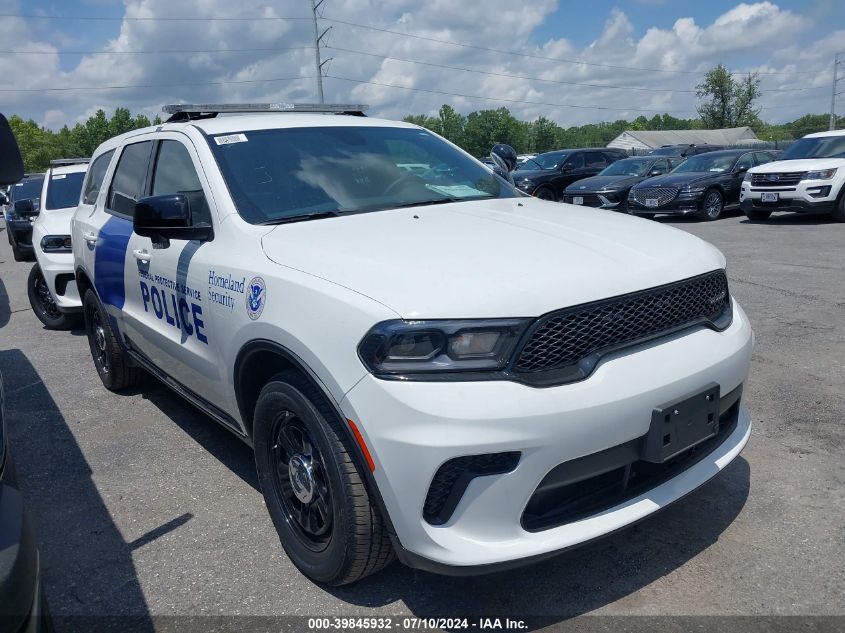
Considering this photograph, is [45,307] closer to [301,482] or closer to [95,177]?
[95,177]

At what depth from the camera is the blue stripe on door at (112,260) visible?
4.30 meters

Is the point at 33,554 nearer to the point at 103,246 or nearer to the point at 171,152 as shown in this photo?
the point at 171,152

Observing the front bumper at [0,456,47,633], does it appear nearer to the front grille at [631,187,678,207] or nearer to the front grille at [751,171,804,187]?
the front grille at [751,171,804,187]

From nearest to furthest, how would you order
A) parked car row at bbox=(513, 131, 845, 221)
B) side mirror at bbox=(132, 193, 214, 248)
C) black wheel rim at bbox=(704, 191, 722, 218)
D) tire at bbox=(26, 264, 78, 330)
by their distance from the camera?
side mirror at bbox=(132, 193, 214, 248) < tire at bbox=(26, 264, 78, 330) < parked car row at bbox=(513, 131, 845, 221) < black wheel rim at bbox=(704, 191, 722, 218)

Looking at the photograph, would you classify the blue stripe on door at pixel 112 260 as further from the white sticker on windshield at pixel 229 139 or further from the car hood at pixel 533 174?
the car hood at pixel 533 174

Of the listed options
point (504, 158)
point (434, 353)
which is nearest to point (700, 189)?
point (504, 158)

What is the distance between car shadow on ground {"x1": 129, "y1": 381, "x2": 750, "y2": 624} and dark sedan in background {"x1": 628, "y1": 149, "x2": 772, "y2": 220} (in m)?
12.5

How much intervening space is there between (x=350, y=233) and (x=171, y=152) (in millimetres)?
1577

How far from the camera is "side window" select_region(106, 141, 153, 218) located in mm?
4328

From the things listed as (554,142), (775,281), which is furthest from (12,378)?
(554,142)

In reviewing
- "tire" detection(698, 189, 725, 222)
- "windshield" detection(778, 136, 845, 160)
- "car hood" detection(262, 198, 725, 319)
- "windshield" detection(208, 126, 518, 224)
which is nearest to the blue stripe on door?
"windshield" detection(208, 126, 518, 224)

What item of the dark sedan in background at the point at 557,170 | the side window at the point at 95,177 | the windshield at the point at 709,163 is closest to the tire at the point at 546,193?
the dark sedan in background at the point at 557,170

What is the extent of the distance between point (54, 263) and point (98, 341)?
230 centimetres

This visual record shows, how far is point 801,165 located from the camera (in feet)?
43.8
